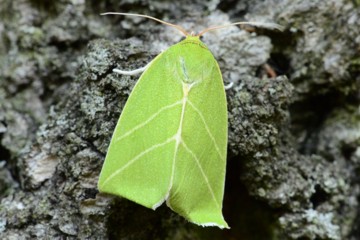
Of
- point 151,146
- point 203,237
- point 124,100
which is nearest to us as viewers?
point 151,146

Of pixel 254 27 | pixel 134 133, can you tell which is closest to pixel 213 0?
pixel 254 27

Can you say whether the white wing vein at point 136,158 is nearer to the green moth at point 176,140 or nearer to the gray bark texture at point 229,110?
the green moth at point 176,140

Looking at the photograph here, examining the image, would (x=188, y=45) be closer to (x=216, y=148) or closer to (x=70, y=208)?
(x=216, y=148)

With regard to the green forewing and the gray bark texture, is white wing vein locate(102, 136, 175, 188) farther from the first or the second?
the gray bark texture

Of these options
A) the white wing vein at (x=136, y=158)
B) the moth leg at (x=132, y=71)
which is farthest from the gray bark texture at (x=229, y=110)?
the white wing vein at (x=136, y=158)

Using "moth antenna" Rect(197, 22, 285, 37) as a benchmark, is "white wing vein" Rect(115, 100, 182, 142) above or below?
below

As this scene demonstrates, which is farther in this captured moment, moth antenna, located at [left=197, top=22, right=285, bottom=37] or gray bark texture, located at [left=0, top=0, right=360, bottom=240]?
moth antenna, located at [left=197, top=22, right=285, bottom=37]

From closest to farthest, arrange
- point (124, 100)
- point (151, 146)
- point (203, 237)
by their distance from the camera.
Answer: point (151, 146) < point (124, 100) < point (203, 237)

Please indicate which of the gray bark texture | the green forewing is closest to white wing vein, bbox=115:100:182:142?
the green forewing
